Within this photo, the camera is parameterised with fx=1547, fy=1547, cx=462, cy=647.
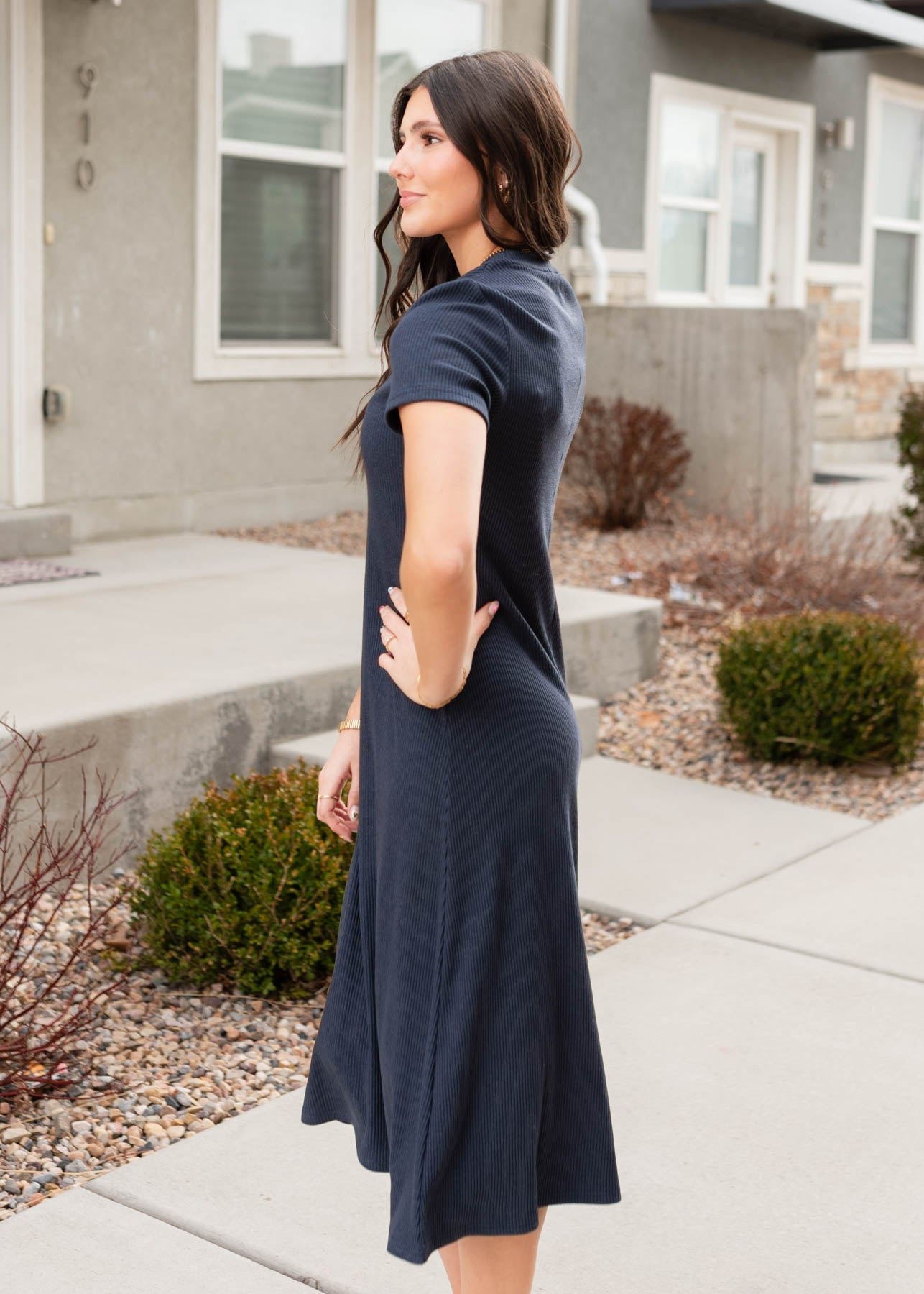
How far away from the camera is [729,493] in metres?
9.16

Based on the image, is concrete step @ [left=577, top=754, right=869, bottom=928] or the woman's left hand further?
concrete step @ [left=577, top=754, right=869, bottom=928]

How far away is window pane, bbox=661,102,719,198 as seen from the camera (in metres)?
10.8

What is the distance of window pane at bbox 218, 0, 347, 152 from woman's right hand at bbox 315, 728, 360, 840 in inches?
248

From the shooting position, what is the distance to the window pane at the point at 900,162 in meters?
12.8

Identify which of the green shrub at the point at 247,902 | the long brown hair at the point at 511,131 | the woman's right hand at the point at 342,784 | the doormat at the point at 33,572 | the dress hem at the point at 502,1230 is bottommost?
the green shrub at the point at 247,902

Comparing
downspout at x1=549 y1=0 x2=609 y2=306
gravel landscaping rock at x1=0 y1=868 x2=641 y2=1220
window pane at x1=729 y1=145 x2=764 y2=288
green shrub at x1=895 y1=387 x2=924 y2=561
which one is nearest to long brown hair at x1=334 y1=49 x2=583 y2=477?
gravel landscaping rock at x1=0 y1=868 x2=641 y2=1220

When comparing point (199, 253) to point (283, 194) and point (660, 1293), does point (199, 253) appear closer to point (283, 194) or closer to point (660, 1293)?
point (283, 194)

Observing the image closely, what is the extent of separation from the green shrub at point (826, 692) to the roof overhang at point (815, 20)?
19.7 feet

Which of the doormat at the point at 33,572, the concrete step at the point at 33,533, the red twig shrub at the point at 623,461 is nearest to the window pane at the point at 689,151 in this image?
the red twig shrub at the point at 623,461

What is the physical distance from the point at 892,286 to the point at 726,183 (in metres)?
2.69

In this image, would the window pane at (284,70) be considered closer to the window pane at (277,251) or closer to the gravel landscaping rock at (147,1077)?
the window pane at (277,251)

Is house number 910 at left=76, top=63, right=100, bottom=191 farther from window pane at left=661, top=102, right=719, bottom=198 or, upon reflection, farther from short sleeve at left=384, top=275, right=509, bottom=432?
short sleeve at left=384, top=275, right=509, bottom=432

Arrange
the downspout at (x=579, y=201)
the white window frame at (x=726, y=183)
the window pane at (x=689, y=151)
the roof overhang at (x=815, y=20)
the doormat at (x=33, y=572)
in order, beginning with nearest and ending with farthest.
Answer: the doormat at (x=33, y=572) < the downspout at (x=579, y=201) < the roof overhang at (x=815, y=20) < the white window frame at (x=726, y=183) < the window pane at (x=689, y=151)

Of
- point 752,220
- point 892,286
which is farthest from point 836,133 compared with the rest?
point 892,286
